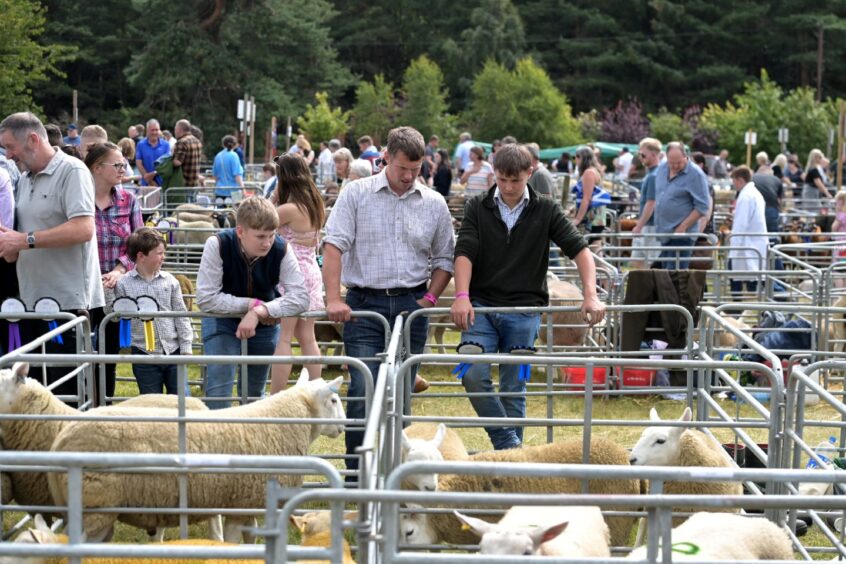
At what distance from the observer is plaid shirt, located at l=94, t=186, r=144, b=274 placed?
7422 mm

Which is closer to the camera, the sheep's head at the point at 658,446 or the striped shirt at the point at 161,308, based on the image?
the sheep's head at the point at 658,446

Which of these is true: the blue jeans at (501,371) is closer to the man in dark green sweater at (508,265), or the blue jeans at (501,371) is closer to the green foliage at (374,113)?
the man in dark green sweater at (508,265)

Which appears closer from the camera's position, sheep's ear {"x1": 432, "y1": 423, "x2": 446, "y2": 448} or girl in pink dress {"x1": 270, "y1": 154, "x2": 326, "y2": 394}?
sheep's ear {"x1": 432, "y1": 423, "x2": 446, "y2": 448}

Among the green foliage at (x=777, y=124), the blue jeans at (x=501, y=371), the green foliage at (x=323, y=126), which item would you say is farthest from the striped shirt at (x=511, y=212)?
the green foliage at (x=777, y=124)

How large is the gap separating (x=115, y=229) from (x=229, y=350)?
141 centimetres

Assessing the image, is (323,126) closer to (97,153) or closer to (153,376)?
(97,153)

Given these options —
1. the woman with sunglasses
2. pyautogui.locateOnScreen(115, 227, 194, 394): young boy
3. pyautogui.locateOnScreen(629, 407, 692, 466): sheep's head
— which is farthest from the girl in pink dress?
pyautogui.locateOnScreen(629, 407, 692, 466): sheep's head

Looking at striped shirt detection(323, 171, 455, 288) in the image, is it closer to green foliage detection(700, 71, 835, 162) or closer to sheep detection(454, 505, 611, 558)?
sheep detection(454, 505, 611, 558)

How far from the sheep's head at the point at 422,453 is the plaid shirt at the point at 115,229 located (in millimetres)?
2667

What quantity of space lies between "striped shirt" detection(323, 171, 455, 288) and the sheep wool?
1.15 meters

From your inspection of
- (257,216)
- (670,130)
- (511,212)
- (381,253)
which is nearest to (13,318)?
(257,216)

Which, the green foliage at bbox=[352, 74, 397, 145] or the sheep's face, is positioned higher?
the green foliage at bbox=[352, 74, 397, 145]

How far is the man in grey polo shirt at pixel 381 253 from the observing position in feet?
20.7

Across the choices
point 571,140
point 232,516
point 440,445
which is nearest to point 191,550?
point 232,516
